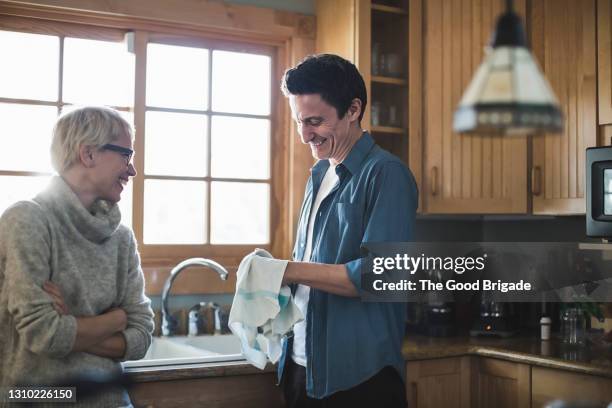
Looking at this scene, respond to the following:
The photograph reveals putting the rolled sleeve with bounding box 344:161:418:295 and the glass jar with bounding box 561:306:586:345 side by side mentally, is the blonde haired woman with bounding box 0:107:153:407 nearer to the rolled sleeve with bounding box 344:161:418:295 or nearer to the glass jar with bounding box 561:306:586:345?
the rolled sleeve with bounding box 344:161:418:295

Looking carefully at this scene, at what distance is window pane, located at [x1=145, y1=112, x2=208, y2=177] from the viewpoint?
2982 millimetres

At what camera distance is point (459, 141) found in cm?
307

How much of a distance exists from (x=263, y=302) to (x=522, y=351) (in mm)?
1159

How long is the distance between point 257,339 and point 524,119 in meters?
1.24

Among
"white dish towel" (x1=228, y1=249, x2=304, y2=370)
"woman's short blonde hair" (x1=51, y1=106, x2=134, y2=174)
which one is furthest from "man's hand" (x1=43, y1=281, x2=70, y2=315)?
"white dish towel" (x1=228, y1=249, x2=304, y2=370)

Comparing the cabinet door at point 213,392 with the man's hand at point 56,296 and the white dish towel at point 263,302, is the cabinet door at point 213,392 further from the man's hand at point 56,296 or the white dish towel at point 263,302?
the man's hand at point 56,296

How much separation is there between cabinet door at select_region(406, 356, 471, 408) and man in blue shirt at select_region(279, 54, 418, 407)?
27.5 inches

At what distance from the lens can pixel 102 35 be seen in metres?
2.89

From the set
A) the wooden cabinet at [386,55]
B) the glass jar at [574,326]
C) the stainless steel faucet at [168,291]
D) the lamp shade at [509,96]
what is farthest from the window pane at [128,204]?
the lamp shade at [509,96]

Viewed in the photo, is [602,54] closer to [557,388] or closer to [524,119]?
[557,388]

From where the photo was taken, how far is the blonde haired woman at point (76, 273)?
62.7 inches

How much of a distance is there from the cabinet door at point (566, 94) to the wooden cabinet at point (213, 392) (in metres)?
1.41

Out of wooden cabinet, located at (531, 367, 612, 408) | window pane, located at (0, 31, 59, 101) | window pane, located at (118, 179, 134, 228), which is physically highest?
window pane, located at (0, 31, 59, 101)

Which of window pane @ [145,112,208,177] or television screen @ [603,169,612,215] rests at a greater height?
window pane @ [145,112,208,177]
